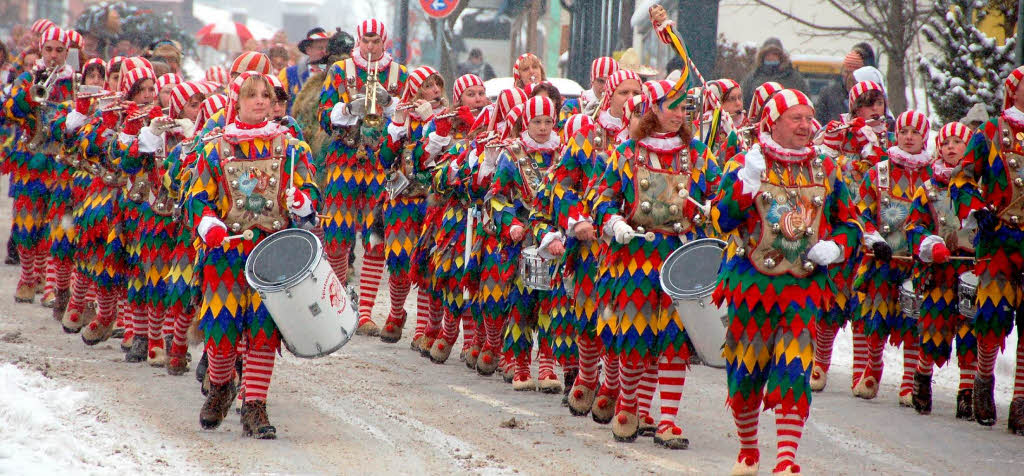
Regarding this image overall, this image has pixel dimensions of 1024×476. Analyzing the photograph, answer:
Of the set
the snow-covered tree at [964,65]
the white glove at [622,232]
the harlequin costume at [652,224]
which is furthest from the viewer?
the snow-covered tree at [964,65]

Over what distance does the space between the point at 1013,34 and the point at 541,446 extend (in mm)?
7290

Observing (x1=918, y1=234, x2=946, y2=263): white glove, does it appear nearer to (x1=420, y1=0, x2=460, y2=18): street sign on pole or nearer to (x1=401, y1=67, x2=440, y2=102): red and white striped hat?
(x1=401, y1=67, x2=440, y2=102): red and white striped hat

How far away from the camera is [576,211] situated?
24.8ft

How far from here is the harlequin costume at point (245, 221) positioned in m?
7.29

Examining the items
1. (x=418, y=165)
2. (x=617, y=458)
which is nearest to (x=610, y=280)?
(x=617, y=458)

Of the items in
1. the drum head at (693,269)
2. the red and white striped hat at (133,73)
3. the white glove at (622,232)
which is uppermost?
the red and white striped hat at (133,73)

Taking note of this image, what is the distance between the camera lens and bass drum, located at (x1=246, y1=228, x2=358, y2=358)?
272 inches

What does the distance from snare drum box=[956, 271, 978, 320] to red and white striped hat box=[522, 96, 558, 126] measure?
104 inches

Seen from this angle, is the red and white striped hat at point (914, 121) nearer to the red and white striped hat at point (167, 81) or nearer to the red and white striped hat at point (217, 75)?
the red and white striped hat at point (167, 81)

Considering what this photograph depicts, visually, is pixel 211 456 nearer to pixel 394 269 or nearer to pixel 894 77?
pixel 394 269

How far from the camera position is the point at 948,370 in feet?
35.0

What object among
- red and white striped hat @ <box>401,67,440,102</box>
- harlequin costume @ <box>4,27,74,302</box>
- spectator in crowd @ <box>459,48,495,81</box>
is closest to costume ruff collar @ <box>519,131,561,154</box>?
red and white striped hat @ <box>401,67,440,102</box>

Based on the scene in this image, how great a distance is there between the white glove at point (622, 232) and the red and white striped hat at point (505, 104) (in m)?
2.35

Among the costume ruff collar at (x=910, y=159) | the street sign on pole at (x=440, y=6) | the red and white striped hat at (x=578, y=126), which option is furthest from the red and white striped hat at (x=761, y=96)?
the street sign on pole at (x=440, y=6)
